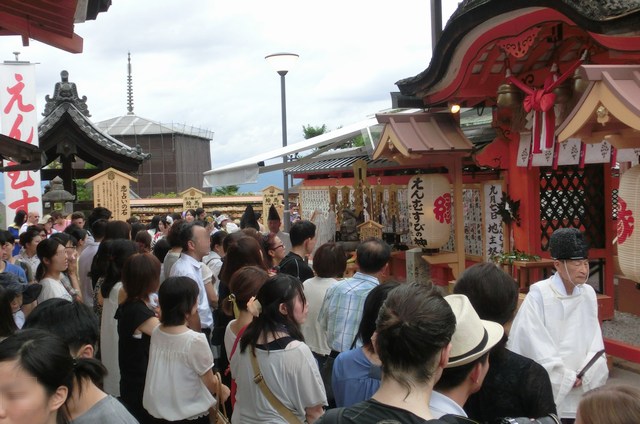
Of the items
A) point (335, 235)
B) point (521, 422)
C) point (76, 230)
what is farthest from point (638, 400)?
point (335, 235)

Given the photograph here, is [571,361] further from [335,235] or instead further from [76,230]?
[335,235]

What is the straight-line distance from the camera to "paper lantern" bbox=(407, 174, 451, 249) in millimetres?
9883

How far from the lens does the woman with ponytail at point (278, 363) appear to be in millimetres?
3545

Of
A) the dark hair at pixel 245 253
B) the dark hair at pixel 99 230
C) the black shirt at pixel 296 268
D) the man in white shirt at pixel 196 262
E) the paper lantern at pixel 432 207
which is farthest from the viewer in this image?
the paper lantern at pixel 432 207

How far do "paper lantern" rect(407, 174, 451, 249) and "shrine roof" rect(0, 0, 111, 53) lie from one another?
5.01 metres

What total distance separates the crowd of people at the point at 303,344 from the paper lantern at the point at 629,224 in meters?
2.34

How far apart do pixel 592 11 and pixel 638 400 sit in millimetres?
5185

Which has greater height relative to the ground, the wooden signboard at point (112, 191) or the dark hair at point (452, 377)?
the wooden signboard at point (112, 191)

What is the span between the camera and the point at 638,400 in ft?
6.72

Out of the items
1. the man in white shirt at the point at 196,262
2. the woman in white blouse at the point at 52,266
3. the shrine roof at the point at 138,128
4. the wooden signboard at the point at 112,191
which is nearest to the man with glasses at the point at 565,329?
the man in white shirt at the point at 196,262

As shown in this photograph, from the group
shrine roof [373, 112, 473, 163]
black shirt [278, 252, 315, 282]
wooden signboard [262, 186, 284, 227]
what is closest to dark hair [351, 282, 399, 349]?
black shirt [278, 252, 315, 282]

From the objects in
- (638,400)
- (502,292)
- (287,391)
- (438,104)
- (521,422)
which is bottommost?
(287,391)

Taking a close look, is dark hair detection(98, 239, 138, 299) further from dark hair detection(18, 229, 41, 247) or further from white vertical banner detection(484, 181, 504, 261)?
white vertical banner detection(484, 181, 504, 261)

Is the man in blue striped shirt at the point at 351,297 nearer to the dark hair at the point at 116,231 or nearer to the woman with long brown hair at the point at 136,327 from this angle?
the woman with long brown hair at the point at 136,327
